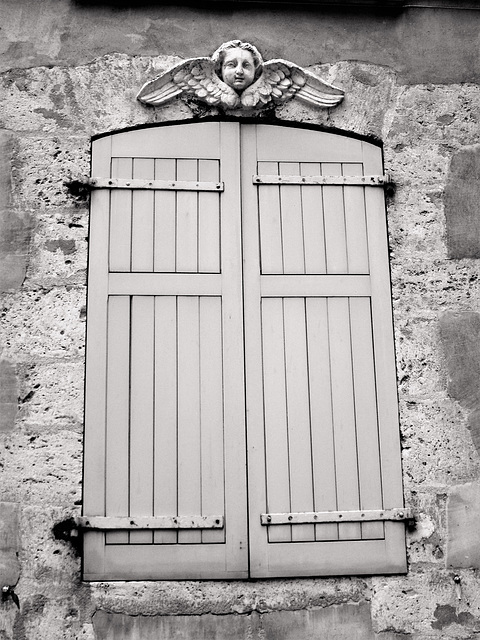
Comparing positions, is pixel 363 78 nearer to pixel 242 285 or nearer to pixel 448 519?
pixel 242 285

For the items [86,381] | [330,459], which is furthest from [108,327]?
[330,459]

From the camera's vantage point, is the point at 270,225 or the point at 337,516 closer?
the point at 337,516

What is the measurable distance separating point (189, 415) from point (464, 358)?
126cm

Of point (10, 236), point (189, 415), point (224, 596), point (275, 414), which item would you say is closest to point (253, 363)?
point (275, 414)

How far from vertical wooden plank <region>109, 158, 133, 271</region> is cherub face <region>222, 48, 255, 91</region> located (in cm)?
61

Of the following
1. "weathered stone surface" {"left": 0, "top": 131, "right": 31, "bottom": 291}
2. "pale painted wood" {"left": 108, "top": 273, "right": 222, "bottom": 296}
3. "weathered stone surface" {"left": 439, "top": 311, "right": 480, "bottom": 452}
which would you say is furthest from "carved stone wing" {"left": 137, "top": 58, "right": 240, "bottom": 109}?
"weathered stone surface" {"left": 439, "top": 311, "right": 480, "bottom": 452}

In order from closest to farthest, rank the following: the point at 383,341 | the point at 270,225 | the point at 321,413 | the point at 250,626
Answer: the point at 250,626 → the point at 321,413 → the point at 383,341 → the point at 270,225

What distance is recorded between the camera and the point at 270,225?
3.90m

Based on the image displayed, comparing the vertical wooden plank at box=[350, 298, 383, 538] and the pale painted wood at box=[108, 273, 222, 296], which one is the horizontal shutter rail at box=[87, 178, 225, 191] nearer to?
the pale painted wood at box=[108, 273, 222, 296]

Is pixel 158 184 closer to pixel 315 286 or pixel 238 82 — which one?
pixel 238 82

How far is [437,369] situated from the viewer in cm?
378

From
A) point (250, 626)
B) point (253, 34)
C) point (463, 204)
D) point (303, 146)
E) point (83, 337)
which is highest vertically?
point (253, 34)

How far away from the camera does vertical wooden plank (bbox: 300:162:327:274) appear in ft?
12.7

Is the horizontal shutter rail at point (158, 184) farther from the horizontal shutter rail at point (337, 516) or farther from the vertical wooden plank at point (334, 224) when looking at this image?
the horizontal shutter rail at point (337, 516)
